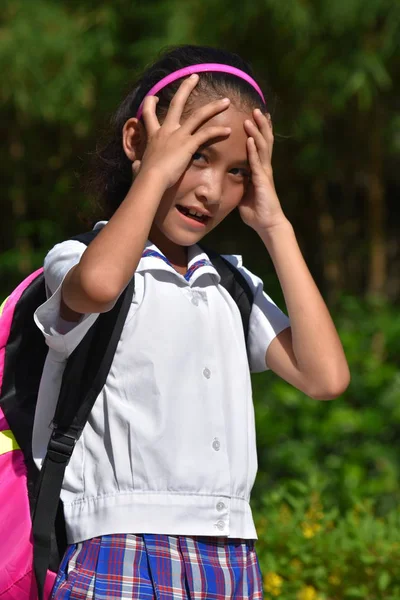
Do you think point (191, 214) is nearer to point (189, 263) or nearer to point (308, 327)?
point (189, 263)

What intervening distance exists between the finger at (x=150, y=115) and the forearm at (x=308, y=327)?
34 cm

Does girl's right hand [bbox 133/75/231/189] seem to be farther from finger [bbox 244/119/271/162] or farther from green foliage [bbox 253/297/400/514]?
green foliage [bbox 253/297/400/514]

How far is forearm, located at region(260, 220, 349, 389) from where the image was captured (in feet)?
5.60

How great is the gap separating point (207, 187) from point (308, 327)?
1.06ft

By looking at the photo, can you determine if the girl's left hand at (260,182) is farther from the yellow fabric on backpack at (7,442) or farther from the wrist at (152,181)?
the yellow fabric on backpack at (7,442)

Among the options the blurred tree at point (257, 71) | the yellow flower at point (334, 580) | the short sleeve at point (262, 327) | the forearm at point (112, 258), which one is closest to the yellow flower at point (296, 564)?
the yellow flower at point (334, 580)

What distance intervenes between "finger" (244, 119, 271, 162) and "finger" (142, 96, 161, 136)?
16 cm

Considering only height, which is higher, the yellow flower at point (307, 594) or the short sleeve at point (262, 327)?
the short sleeve at point (262, 327)

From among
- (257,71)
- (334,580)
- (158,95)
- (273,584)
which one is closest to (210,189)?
(158,95)

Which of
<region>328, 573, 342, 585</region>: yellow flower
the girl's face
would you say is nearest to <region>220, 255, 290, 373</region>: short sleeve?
the girl's face

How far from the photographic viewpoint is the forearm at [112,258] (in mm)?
1428

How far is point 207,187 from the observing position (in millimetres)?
1615

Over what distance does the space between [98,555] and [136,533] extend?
7 centimetres

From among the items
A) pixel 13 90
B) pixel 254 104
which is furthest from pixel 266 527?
pixel 13 90
